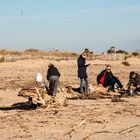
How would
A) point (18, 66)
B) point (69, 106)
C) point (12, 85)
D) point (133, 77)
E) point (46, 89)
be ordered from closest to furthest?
point (69, 106) → point (46, 89) → point (133, 77) → point (12, 85) → point (18, 66)

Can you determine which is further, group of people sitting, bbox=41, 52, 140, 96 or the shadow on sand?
group of people sitting, bbox=41, 52, 140, 96

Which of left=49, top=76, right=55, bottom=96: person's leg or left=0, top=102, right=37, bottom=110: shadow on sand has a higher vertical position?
left=49, top=76, right=55, bottom=96: person's leg

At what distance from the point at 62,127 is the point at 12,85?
1421 cm

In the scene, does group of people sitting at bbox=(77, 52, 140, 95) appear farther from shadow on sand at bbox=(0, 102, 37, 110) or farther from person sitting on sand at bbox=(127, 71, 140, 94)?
shadow on sand at bbox=(0, 102, 37, 110)

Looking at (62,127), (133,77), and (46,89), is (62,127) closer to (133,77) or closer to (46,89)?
(46,89)

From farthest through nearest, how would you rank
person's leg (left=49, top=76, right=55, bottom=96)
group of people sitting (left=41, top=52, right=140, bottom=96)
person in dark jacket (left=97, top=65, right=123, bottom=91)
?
1. person in dark jacket (left=97, top=65, right=123, bottom=91)
2. group of people sitting (left=41, top=52, right=140, bottom=96)
3. person's leg (left=49, top=76, right=55, bottom=96)

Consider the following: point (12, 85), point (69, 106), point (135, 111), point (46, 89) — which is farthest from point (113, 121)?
point (12, 85)

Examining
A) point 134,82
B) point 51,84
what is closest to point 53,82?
point 51,84

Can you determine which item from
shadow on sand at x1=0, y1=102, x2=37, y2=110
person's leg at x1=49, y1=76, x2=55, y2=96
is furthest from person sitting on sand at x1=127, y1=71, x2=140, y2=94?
shadow on sand at x1=0, y1=102, x2=37, y2=110

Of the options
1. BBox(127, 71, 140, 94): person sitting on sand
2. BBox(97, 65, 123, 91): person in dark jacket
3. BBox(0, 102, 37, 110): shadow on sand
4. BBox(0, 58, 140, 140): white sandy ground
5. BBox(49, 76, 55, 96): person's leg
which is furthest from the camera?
BBox(97, 65, 123, 91): person in dark jacket

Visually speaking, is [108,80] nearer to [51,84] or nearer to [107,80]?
[107,80]

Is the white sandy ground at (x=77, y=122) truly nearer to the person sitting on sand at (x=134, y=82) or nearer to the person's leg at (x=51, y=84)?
the person's leg at (x=51, y=84)

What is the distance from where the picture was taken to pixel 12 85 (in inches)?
1137

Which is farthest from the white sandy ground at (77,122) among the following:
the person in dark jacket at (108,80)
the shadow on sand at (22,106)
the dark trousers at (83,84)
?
the person in dark jacket at (108,80)
